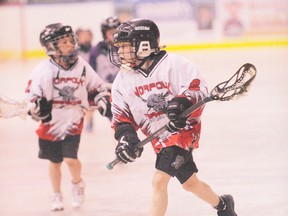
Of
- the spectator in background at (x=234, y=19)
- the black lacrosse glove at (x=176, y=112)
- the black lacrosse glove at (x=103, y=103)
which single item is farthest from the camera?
the spectator in background at (x=234, y=19)

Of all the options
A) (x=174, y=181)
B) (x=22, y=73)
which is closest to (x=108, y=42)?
(x=174, y=181)

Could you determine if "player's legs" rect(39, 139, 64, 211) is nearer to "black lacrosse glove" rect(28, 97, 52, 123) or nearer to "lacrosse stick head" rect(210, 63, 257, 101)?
"black lacrosse glove" rect(28, 97, 52, 123)

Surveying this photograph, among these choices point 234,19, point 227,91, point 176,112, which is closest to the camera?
point 176,112

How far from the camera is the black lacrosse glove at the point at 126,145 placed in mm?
3816

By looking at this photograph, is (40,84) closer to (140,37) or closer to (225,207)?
(140,37)

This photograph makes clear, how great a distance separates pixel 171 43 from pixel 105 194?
992 cm

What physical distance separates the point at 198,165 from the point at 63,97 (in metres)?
1.41

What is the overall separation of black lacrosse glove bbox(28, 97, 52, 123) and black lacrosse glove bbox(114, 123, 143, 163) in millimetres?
997

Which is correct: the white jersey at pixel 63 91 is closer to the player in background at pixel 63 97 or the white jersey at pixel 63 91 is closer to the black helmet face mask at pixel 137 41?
the player in background at pixel 63 97

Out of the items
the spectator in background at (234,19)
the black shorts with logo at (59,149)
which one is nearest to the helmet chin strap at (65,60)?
the black shorts with logo at (59,149)

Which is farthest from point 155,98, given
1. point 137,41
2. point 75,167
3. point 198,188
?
point 75,167

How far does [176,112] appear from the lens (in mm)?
3729

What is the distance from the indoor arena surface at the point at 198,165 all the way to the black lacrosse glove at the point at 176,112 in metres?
1.00

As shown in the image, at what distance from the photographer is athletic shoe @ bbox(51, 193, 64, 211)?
4.94 meters
